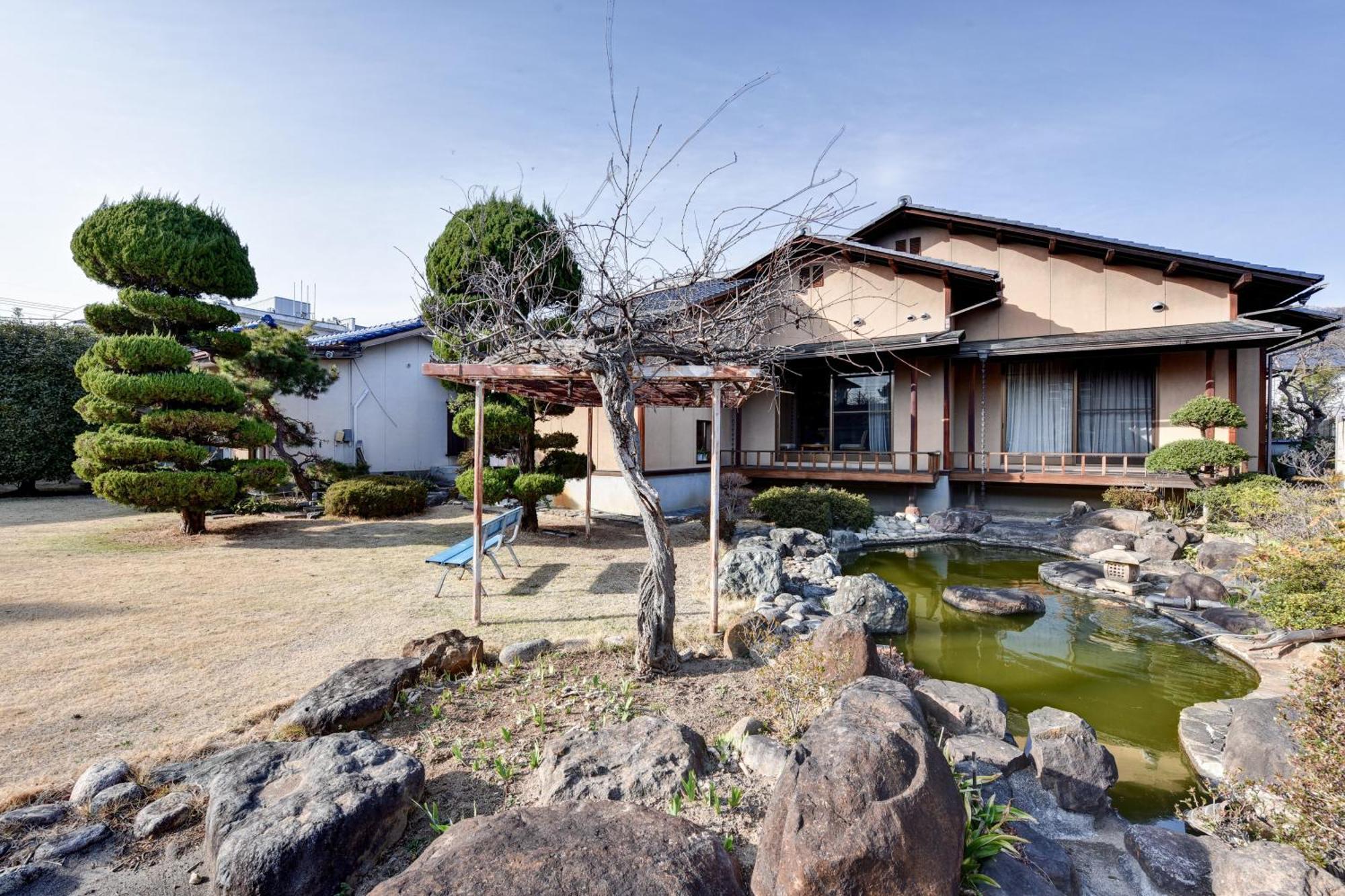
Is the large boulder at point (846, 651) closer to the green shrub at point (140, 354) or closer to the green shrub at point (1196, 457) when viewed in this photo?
the green shrub at point (140, 354)

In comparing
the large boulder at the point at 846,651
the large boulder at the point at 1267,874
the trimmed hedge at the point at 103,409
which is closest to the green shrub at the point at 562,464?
the trimmed hedge at the point at 103,409

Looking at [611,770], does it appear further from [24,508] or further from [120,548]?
[24,508]

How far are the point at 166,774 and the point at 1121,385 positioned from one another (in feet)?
52.5

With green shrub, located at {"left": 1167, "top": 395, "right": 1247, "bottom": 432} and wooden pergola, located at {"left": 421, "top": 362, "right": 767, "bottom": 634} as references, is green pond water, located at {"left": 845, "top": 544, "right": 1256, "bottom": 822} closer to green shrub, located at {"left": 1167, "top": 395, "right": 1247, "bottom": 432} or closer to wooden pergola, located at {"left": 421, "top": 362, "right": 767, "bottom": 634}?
wooden pergola, located at {"left": 421, "top": 362, "right": 767, "bottom": 634}

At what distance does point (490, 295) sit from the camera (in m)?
4.32

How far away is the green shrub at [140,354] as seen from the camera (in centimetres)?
861

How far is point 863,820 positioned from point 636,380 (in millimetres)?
2978

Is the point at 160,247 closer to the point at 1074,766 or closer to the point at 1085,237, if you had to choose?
the point at 1074,766

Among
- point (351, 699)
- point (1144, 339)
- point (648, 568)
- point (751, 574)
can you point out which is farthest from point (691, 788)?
point (1144, 339)

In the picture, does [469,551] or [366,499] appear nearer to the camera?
[469,551]

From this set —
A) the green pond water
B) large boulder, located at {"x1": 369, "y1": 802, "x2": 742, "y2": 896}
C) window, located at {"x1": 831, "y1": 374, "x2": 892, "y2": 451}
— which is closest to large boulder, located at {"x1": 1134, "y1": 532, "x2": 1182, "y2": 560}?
the green pond water

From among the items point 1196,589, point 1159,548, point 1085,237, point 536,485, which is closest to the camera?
point 1196,589

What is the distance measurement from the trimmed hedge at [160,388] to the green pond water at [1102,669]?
1019 centimetres

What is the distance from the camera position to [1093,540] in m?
9.77
